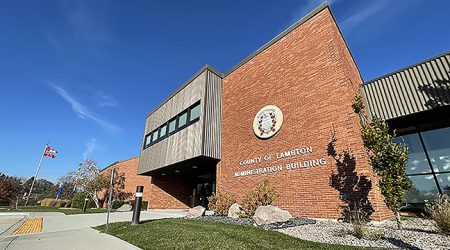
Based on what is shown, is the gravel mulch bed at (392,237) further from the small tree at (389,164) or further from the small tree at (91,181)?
the small tree at (91,181)

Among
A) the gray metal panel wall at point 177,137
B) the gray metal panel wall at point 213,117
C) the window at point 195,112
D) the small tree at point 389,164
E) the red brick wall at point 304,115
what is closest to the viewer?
the small tree at point 389,164

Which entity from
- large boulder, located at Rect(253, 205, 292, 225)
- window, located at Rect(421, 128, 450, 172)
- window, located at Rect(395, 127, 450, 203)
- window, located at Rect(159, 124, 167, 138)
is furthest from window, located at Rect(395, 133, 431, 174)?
window, located at Rect(159, 124, 167, 138)

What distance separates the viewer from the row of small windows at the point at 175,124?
15765 mm

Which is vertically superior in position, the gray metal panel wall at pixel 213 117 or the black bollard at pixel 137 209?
the gray metal panel wall at pixel 213 117

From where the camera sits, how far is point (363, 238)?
538 cm

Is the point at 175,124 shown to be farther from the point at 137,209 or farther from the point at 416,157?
the point at 416,157

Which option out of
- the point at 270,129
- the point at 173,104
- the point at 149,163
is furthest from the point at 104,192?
the point at 270,129

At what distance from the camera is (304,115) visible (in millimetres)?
9969

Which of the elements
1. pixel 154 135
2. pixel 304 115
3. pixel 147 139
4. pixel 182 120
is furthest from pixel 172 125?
pixel 304 115

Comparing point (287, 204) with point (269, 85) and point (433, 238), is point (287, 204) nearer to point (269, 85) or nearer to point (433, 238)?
point (433, 238)

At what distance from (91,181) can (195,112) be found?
2115cm

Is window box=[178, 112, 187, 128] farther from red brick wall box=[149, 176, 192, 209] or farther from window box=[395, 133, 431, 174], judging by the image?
window box=[395, 133, 431, 174]

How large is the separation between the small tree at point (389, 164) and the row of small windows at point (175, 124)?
33.8 feet

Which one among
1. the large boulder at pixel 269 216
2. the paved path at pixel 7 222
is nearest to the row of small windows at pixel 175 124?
the large boulder at pixel 269 216
